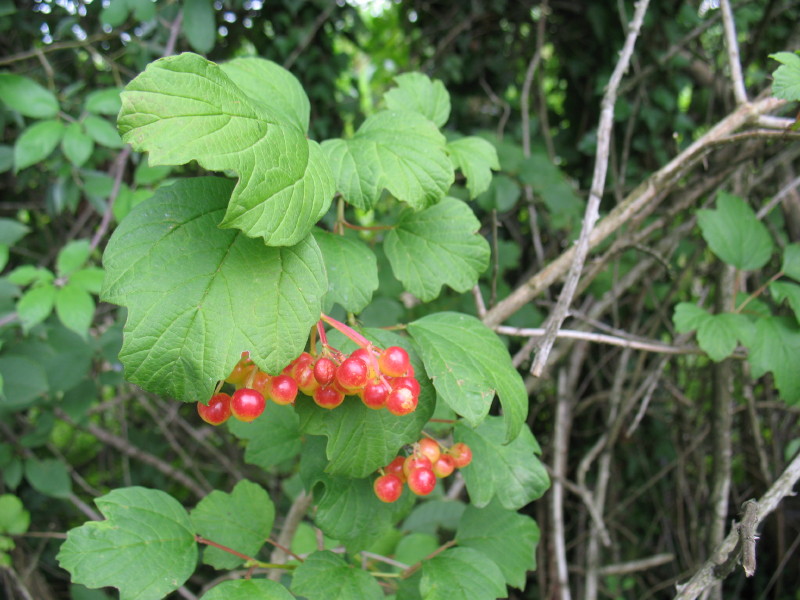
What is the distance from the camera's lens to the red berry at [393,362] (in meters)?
0.85

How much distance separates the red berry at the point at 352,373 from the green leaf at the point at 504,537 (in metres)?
0.59

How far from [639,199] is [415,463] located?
78 centimetres

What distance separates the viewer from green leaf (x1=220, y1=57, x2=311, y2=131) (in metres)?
1.01

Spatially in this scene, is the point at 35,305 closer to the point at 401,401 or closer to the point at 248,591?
the point at 248,591

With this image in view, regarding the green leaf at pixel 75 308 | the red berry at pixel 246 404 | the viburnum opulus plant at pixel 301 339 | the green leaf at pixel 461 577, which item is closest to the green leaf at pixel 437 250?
the viburnum opulus plant at pixel 301 339

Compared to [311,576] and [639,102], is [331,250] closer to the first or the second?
[311,576]

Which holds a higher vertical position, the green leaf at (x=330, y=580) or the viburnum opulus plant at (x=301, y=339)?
the viburnum opulus plant at (x=301, y=339)

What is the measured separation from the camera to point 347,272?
Answer: 99 cm

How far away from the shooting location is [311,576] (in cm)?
101

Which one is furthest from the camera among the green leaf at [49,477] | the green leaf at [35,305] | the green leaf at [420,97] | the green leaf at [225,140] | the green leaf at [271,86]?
the green leaf at [49,477]

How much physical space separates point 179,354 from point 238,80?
489mm

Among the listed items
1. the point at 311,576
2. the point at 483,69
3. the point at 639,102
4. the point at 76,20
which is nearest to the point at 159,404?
the point at 76,20

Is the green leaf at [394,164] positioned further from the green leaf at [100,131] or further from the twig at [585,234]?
the green leaf at [100,131]

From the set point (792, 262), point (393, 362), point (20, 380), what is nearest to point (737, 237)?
point (792, 262)
